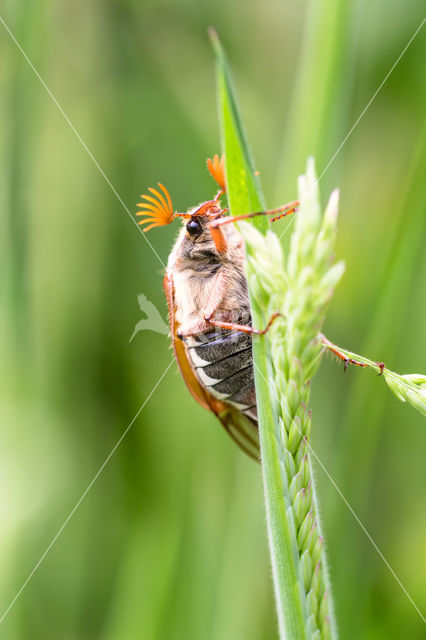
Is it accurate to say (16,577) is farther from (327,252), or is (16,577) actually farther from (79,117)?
(79,117)

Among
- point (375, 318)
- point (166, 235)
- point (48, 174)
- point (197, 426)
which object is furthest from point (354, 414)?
point (48, 174)

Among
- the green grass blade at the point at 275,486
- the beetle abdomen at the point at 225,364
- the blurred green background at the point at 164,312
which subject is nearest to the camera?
the green grass blade at the point at 275,486

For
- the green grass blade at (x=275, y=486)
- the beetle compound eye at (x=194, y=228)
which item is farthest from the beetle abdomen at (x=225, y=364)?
the green grass blade at (x=275, y=486)

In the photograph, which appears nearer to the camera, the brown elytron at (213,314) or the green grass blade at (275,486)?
the green grass blade at (275,486)

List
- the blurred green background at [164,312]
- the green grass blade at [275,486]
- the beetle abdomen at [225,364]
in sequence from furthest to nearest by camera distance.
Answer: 1. the blurred green background at [164,312]
2. the beetle abdomen at [225,364]
3. the green grass blade at [275,486]
